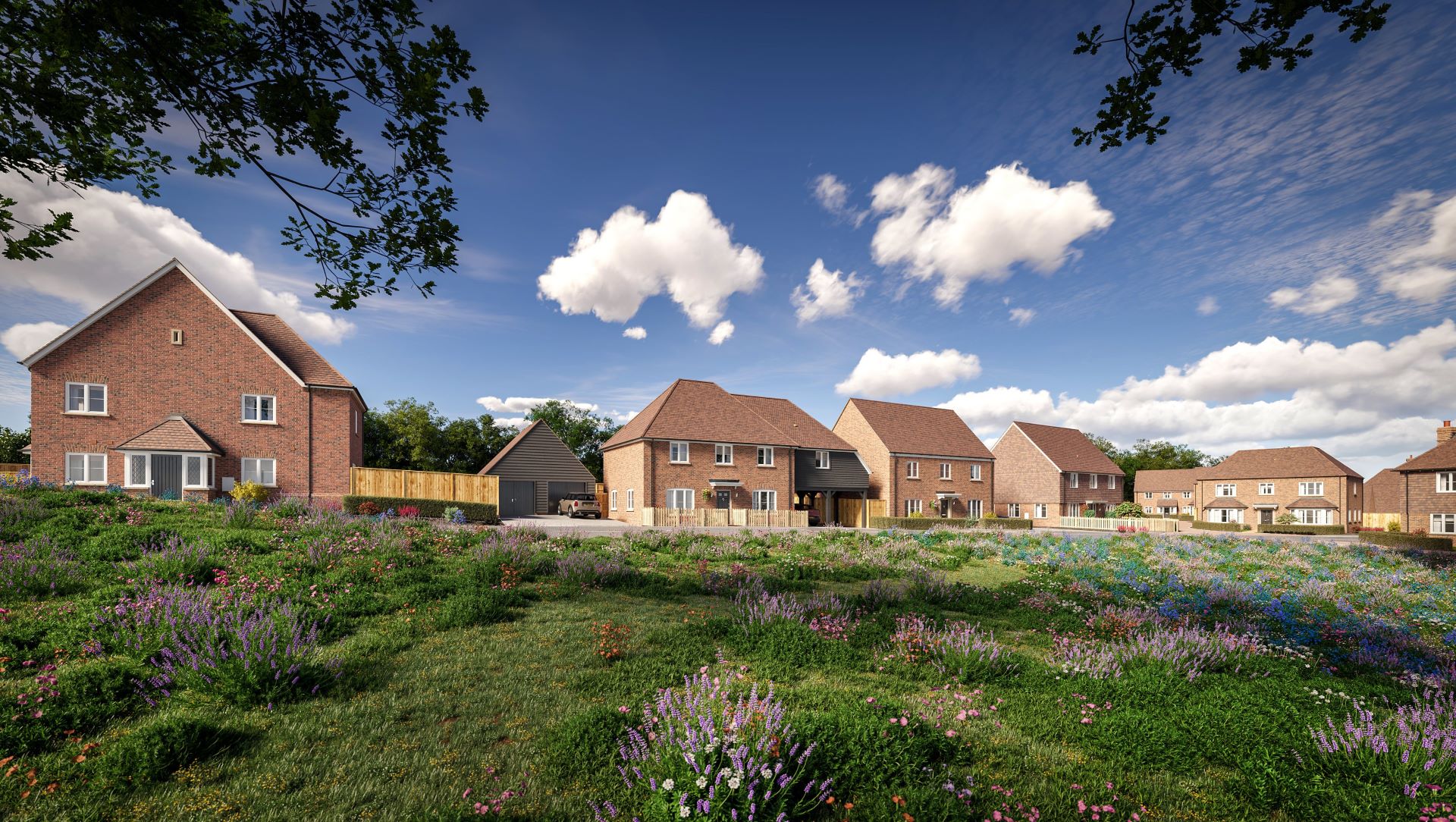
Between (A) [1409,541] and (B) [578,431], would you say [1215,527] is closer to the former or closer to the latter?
(A) [1409,541]

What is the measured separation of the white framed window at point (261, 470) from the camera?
98.0 ft

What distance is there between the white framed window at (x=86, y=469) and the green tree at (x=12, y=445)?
171 feet

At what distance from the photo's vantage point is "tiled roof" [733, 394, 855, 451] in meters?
44.8

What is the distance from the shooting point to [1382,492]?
79188 millimetres

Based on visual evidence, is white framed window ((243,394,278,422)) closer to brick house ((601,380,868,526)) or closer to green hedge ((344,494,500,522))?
green hedge ((344,494,500,522))

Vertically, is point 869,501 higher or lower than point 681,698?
lower

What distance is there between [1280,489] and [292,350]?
90.0 metres

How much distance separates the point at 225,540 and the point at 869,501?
40855 millimetres

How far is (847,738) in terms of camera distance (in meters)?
4.37

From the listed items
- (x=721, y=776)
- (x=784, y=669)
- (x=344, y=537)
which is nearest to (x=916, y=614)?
(x=784, y=669)

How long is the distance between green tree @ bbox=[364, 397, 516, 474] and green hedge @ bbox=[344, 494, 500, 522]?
27.7 meters

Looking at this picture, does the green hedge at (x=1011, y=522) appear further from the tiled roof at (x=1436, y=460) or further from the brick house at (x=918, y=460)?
the tiled roof at (x=1436, y=460)

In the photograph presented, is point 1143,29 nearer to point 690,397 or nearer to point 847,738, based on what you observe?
point 847,738

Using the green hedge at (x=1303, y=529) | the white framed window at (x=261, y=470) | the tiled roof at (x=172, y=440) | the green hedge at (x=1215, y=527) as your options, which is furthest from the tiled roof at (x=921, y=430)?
the tiled roof at (x=172, y=440)
